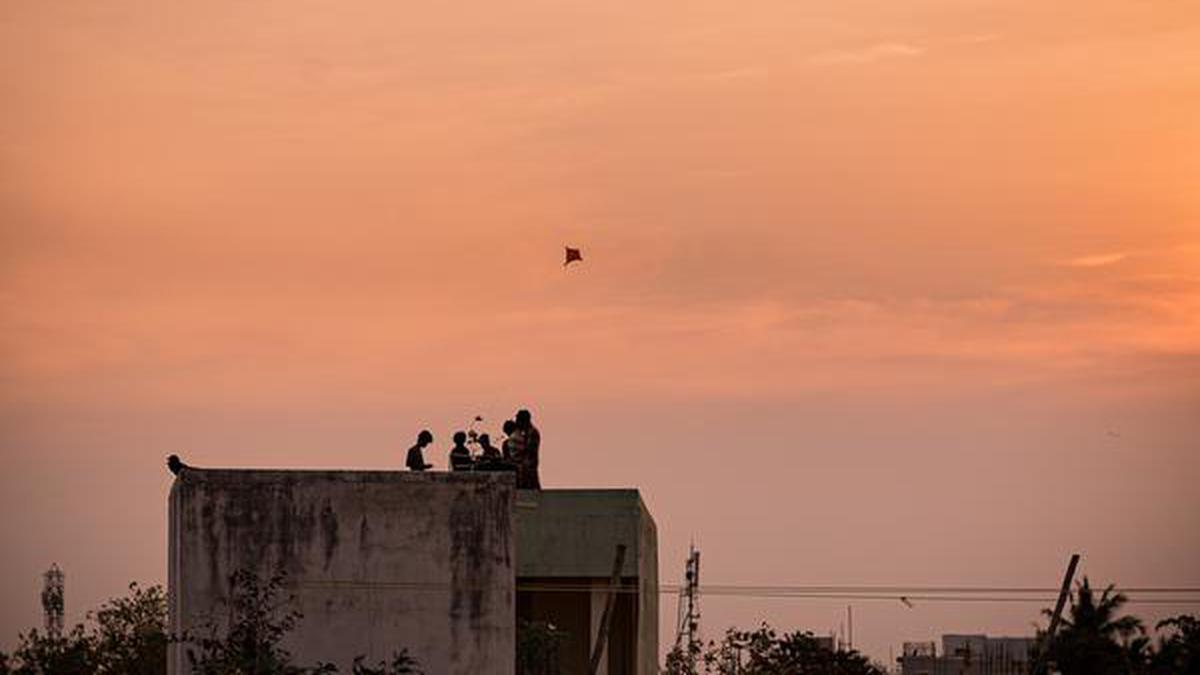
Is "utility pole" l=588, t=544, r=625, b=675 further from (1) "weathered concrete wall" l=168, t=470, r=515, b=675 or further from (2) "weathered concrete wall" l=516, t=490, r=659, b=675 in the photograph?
(1) "weathered concrete wall" l=168, t=470, r=515, b=675

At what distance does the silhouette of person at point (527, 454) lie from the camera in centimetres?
5606

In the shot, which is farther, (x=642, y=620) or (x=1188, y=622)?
(x=1188, y=622)

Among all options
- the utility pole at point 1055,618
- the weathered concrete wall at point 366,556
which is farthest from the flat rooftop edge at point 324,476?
the utility pole at point 1055,618

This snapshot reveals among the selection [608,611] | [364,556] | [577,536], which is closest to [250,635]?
[364,556]

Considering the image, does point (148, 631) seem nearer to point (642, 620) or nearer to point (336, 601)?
point (642, 620)

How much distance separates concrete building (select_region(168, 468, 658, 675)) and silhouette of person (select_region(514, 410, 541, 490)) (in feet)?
7.77

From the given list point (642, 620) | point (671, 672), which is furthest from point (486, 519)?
point (671, 672)

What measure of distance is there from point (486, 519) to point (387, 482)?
6.23ft

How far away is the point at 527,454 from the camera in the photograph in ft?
188

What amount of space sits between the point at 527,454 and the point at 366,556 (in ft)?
15.1

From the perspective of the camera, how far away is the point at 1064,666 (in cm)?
8294

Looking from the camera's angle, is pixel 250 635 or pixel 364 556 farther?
pixel 364 556

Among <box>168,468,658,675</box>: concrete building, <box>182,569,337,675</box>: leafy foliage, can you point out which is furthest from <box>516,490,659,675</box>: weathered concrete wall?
<box>182,569,337,675</box>: leafy foliage

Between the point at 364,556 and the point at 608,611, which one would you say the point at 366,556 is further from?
the point at 608,611
